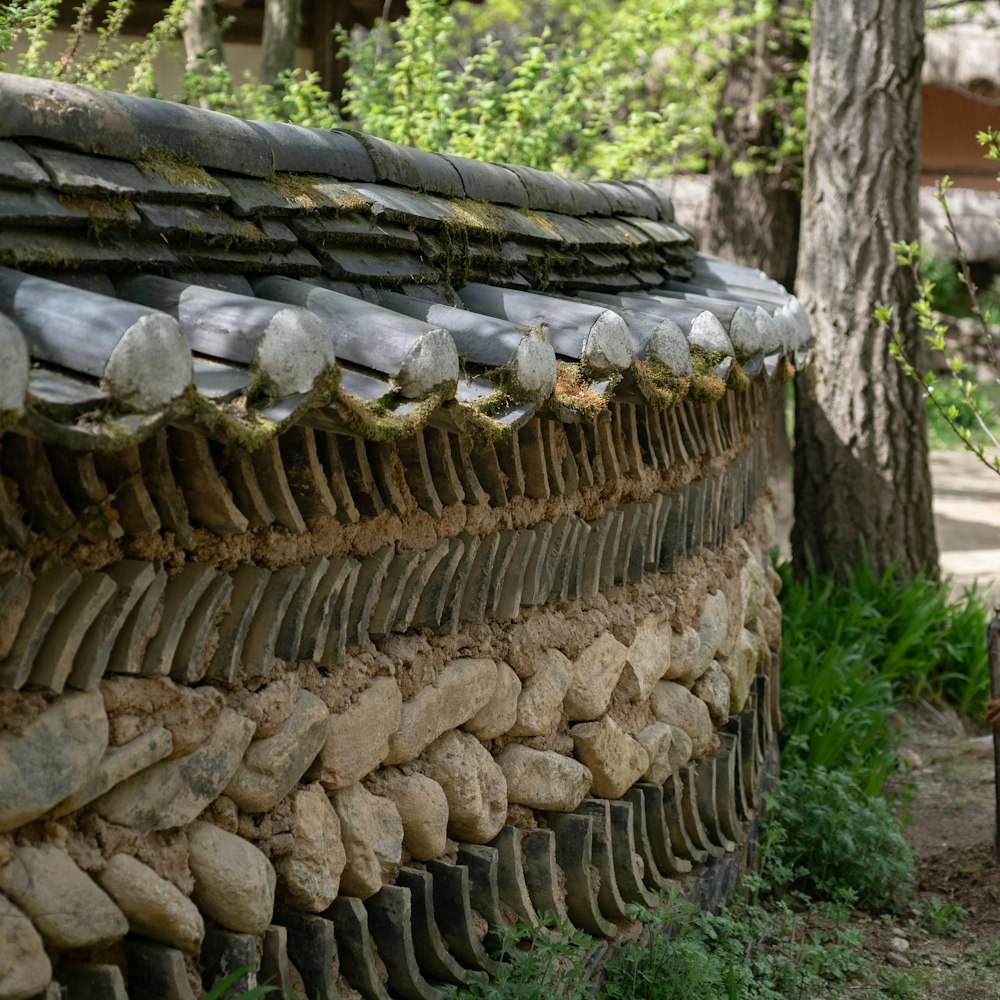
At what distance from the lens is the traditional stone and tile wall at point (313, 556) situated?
5.82ft

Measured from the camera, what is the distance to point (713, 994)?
10.3 feet

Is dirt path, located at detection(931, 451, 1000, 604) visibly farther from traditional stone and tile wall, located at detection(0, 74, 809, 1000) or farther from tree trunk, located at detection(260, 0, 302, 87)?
traditional stone and tile wall, located at detection(0, 74, 809, 1000)

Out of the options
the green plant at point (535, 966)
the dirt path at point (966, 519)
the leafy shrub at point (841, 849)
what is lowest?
the dirt path at point (966, 519)

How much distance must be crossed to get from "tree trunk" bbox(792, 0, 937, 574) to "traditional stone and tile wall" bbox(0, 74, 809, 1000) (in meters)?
3.73

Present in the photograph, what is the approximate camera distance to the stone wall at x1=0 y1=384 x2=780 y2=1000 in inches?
71.2

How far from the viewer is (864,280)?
23.0 feet

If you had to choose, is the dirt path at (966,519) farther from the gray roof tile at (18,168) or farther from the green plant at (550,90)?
the gray roof tile at (18,168)

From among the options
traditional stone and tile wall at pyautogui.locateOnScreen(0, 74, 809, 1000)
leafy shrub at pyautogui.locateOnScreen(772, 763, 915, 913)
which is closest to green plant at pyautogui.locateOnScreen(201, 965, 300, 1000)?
traditional stone and tile wall at pyautogui.locateOnScreen(0, 74, 809, 1000)

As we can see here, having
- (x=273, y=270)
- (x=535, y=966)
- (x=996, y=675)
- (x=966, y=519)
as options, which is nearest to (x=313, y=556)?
(x=273, y=270)

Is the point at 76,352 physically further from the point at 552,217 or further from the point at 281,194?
the point at 552,217

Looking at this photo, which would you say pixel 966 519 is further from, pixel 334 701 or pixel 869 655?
pixel 334 701

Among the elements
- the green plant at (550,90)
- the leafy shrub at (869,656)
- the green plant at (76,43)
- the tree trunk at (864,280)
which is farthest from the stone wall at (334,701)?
the tree trunk at (864,280)

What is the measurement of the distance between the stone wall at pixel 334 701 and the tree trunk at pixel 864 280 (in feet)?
12.1

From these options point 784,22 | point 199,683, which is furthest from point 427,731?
point 784,22
